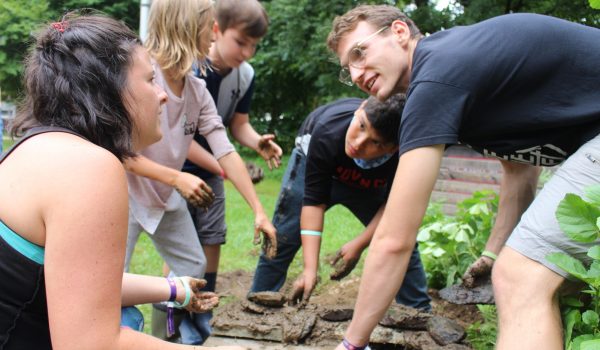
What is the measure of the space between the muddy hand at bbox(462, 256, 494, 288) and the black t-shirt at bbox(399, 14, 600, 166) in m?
0.92

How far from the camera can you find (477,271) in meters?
2.96

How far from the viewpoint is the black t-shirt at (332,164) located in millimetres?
3324

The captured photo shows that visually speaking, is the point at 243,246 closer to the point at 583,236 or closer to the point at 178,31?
the point at 178,31

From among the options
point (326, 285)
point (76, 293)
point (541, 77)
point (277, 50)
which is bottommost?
point (277, 50)

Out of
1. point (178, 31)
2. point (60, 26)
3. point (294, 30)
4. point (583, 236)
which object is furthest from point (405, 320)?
point (294, 30)

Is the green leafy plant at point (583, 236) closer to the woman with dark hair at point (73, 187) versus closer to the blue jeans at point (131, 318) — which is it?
the woman with dark hair at point (73, 187)

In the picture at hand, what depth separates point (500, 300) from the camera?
6.54ft

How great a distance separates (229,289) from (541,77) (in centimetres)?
336

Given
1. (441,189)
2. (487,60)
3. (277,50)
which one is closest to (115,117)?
(487,60)

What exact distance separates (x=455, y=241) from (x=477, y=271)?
940 mm

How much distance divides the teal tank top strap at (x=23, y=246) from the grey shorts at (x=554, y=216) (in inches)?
58.5

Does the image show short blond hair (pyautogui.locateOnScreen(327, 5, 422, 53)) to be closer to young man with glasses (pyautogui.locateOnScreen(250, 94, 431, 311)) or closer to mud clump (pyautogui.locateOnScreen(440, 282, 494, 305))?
young man with glasses (pyautogui.locateOnScreen(250, 94, 431, 311))

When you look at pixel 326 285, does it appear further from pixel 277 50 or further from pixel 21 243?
pixel 277 50

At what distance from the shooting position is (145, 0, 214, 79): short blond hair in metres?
2.97
